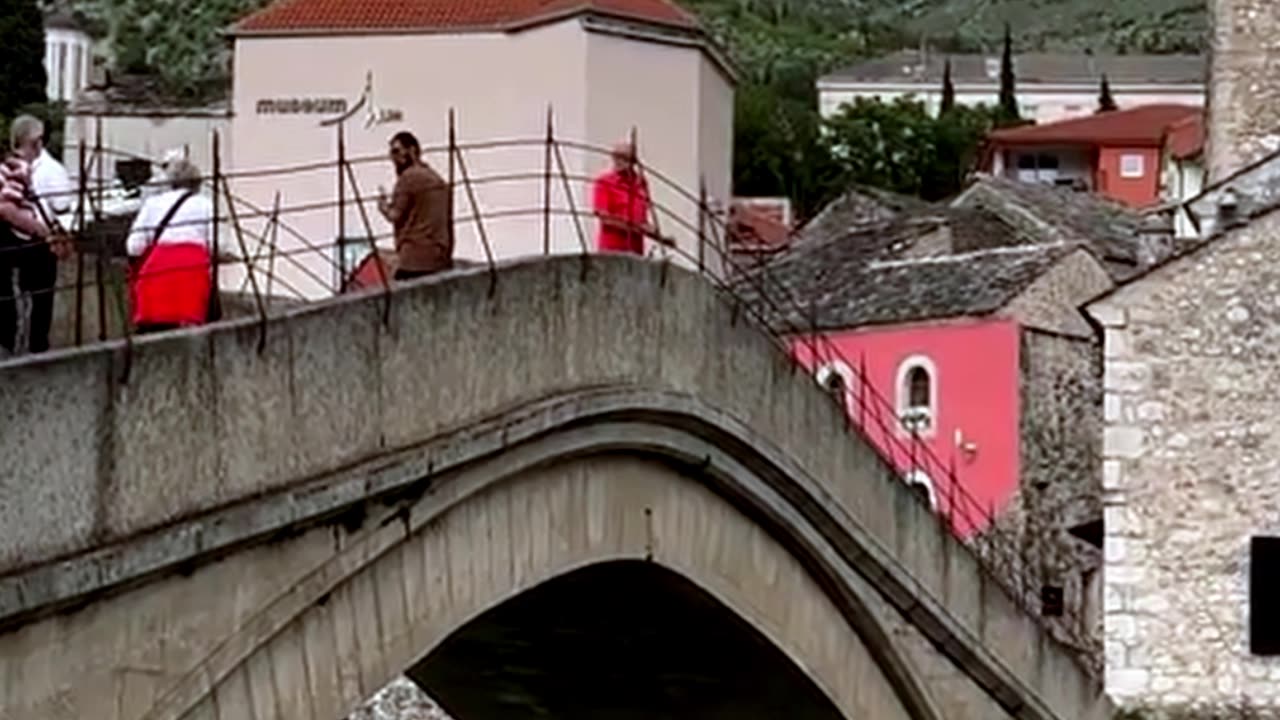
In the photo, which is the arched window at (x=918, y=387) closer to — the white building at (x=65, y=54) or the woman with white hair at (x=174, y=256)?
the woman with white hair at (x=174, y=256)

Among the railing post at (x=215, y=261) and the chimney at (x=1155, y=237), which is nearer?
the railing post at (x=215, y=261)

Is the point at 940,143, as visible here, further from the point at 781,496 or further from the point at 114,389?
the point at 114,389

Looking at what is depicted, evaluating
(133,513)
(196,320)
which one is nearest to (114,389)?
(133,513)

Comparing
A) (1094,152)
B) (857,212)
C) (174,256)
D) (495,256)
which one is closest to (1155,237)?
(495,256)

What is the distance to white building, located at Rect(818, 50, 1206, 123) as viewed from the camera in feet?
422

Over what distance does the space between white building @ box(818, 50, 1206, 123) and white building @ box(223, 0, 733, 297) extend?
8584 centimetres

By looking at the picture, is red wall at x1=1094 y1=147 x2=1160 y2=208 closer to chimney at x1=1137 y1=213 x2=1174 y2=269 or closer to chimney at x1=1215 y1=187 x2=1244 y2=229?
chimney at x1=1137 y1=213 x2=1174 y2=269

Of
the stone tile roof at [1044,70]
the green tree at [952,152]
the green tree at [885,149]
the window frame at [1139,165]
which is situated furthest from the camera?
the stone tile roof at [1044,70]

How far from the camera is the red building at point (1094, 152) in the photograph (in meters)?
94.6

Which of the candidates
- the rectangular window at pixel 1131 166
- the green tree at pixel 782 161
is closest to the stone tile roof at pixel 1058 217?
the green tree at pixel 782 161

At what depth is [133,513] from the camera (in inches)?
417

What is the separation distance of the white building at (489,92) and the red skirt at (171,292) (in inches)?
772

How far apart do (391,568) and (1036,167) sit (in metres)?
85.5

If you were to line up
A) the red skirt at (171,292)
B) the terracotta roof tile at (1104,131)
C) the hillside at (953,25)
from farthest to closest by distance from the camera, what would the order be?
the hillside at (953,25) → the terracotta roof tile at (1104,131) → the red skirt at (171,292)
